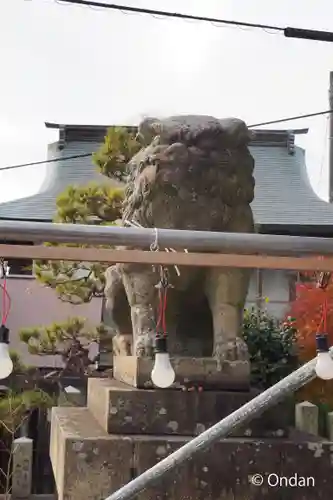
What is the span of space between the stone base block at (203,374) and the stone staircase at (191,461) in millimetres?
94

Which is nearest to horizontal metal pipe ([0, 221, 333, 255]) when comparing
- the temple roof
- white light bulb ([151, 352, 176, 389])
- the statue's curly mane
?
white light bulb ([151, 352, 176, 389])

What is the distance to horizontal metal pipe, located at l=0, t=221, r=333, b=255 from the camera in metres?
2.00

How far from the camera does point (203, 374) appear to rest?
3.16 m

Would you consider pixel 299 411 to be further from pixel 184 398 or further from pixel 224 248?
pixel 224 248

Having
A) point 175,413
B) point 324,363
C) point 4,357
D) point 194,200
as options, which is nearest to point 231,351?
point 175,413

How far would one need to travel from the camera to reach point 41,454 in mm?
10836

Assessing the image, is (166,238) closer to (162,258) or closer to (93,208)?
(162,258)

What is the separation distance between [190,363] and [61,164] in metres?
13.5

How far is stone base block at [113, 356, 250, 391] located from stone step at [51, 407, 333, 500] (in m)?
0.32


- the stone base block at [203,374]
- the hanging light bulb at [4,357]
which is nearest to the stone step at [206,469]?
the stone base block at [203,374]

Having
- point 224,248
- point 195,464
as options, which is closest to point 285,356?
point 195,464

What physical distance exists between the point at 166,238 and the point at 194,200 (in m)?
1.49

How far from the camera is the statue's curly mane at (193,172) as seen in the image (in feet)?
11.4

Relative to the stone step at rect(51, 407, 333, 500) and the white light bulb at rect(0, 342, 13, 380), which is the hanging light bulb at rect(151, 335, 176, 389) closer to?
the white light bulb at rect(0, 342, 13, 380)
